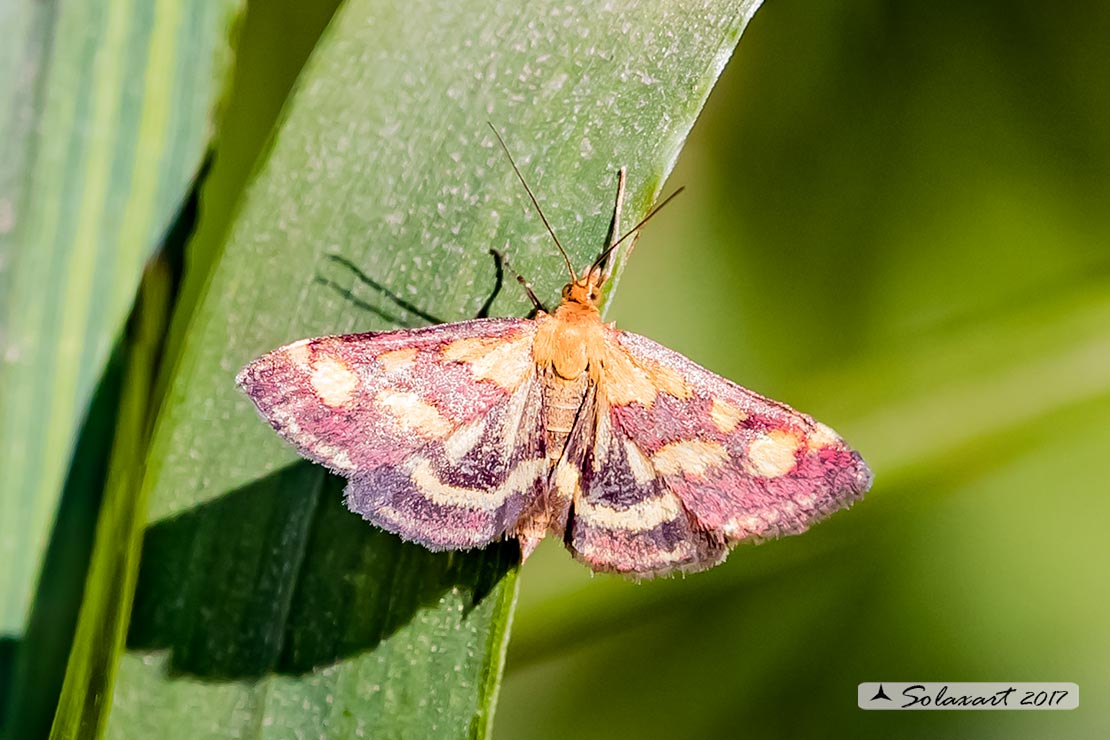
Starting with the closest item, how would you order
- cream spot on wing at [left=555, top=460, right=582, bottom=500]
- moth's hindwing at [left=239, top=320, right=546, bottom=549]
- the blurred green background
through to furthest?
moth's hindwing at [left=239, top=320, right=546, bottom=549], cream spot on wing at [left=555, top=460, right=582, bottom=500], the blurred green background

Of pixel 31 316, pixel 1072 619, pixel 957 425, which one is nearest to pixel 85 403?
pixel 31 316

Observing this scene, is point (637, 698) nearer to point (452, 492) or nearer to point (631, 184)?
point (452, 492)

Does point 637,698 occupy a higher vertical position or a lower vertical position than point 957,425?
lower

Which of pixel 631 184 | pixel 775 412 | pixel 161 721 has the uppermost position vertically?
pixel 631 184

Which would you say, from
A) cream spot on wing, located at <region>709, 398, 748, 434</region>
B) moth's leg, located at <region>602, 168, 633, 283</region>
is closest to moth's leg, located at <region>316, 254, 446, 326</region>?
moth's leg, located at <region>602, 168, 633, 283</region>

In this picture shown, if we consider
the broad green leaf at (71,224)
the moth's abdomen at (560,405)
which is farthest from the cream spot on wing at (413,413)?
the broad green leaf at (71,224)

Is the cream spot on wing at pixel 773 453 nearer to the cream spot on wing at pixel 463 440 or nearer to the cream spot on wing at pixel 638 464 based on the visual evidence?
the cream spot on wing at pixel 638 464

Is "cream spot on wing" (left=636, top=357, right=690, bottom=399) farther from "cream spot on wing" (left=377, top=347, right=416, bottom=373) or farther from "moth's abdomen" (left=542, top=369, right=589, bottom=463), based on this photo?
"cream spot on wing" (left=377, top=347, right=416, bottom=373)
